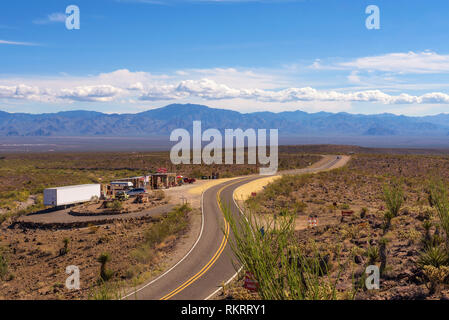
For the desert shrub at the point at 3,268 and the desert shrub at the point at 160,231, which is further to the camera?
the desert shrub at the point at 160,231

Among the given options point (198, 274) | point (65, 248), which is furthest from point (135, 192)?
point (198, 274)

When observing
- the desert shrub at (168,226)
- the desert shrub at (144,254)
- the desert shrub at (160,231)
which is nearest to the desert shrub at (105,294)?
the desert shrub at (144,254)

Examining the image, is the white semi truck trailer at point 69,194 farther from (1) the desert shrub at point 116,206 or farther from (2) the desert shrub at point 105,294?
(2) the desert shrub at point 105,294

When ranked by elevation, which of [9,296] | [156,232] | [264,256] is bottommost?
[9,296]

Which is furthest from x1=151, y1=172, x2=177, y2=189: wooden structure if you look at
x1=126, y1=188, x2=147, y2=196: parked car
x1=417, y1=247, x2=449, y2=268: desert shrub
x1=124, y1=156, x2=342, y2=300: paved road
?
x1=417, y1=247, x2=449, y2=268: desert shrub

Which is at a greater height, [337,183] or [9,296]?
[337,183]

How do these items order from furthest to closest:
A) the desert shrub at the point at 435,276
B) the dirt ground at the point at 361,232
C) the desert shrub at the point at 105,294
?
the dirt ground at the point at 361,232 < the desert shrub at the point at 435,276 < the desert shrub at the point at 105,294
